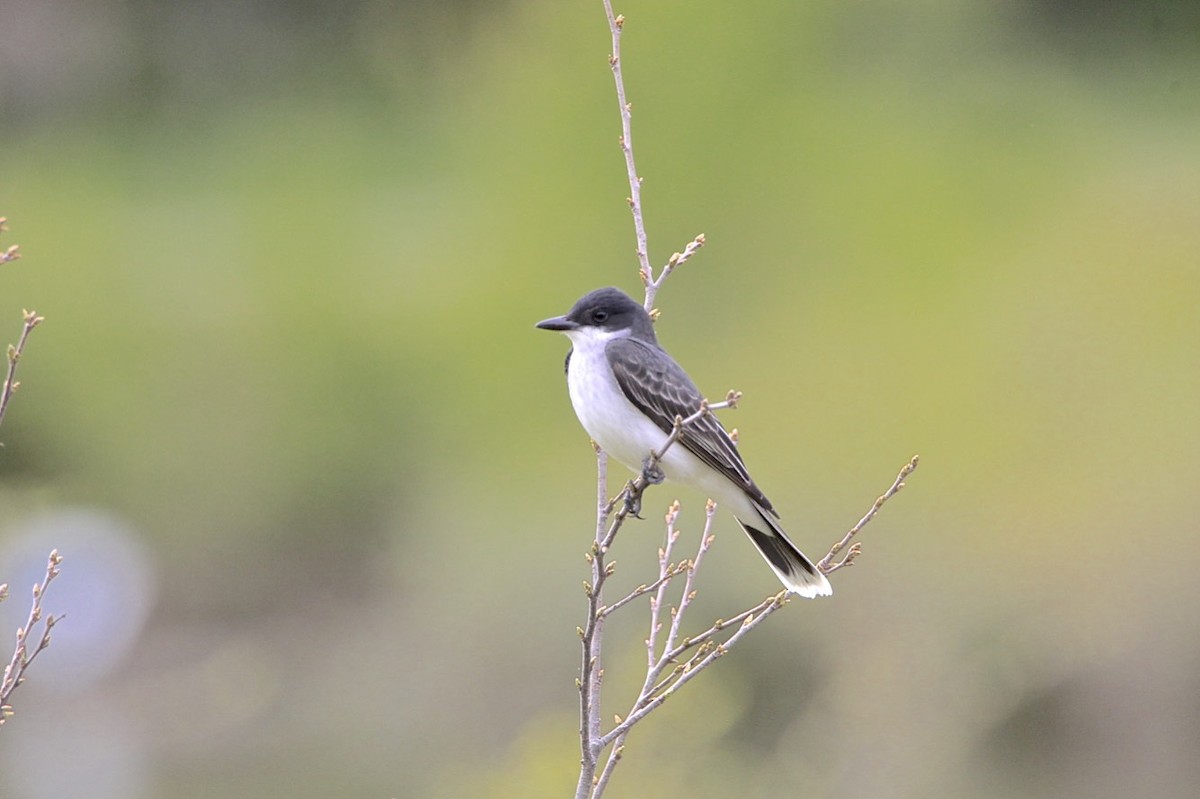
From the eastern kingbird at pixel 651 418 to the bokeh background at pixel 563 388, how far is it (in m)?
2.20

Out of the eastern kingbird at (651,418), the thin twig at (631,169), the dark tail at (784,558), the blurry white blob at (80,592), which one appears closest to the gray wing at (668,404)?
the eastern kingbird at (651,418)

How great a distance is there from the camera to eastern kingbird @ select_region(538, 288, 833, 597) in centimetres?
427

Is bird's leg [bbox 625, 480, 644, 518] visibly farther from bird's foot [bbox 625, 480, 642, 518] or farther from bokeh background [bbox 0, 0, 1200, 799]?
bokeh background [bbox 0, 0, 1200, 799]

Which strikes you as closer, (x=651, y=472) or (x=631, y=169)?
(x=631, y=169)

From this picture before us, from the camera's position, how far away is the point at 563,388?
1109 cm

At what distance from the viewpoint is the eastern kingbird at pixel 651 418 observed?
4266 millimetres

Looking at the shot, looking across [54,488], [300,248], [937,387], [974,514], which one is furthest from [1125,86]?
[54,488]

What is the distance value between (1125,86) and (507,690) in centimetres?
969

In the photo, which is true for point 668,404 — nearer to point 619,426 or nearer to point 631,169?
point 619,426

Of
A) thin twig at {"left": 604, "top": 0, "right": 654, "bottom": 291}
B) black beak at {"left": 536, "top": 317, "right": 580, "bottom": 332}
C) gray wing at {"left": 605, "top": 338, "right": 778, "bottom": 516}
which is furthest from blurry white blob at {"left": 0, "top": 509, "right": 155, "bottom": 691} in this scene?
thin twig at {"left": 604, "top": 0, "right": 654, "bottom": 291}

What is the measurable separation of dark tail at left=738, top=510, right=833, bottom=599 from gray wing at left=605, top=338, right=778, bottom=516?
107mm

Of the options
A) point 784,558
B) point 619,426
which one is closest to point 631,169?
point 619,426

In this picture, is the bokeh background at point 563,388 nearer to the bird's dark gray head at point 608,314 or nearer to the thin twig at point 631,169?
the bird's dark gray head at point 608,314

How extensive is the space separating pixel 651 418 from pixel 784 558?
2.03 feet
